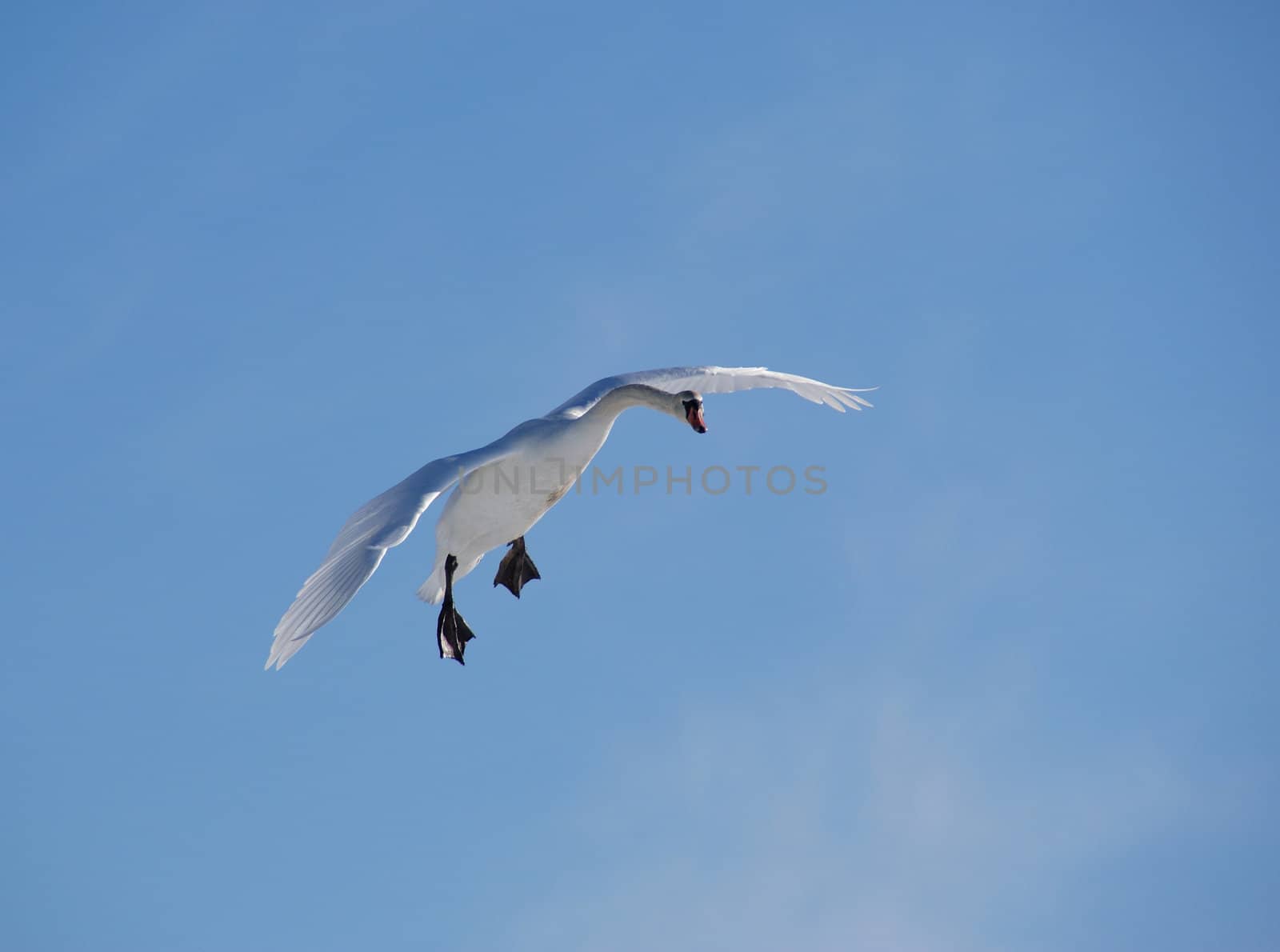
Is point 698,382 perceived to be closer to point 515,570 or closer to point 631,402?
point 631,402

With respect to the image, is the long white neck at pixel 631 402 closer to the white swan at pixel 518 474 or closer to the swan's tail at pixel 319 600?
the white swan at pixel 518 474

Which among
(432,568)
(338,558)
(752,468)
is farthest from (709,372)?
(338,558)

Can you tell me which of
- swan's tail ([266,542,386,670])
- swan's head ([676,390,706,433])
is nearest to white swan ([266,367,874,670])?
swan's head ([676,390,706,433])

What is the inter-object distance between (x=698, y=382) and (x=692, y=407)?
1.14 feet

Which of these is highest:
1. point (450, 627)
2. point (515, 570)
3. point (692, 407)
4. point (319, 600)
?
point (692, 407)

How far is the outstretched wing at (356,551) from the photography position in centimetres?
1540

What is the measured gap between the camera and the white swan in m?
17.7

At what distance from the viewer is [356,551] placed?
52.5 feet

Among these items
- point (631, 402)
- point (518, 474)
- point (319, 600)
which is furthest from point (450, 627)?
point (319, 600)

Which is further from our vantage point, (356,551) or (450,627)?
(450,627)

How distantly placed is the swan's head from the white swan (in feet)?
0.03

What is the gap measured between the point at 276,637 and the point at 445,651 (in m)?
4.86

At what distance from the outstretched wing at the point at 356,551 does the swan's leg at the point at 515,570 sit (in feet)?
15.6

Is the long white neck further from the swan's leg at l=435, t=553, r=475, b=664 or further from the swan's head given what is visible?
the swan's leg at l=435, t=553, r=475, b=664
